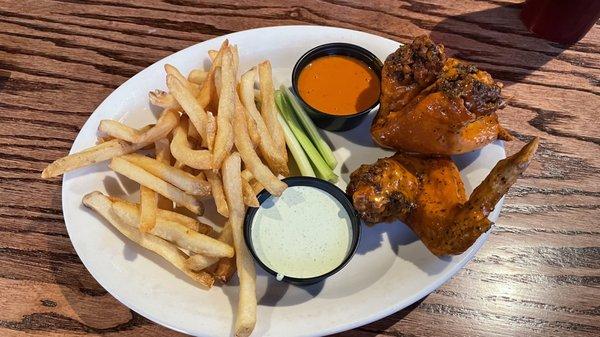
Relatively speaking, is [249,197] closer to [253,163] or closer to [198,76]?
[253,163]

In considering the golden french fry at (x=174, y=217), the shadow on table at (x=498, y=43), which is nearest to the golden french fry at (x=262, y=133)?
the golden french fry at (x=174, y=217)

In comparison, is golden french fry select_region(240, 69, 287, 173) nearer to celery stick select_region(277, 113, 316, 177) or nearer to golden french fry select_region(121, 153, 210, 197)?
celery stick select_region(277, 113, 316, 177)

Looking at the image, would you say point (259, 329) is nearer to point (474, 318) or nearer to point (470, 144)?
point (474, 318)

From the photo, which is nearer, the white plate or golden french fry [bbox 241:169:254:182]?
the white plate

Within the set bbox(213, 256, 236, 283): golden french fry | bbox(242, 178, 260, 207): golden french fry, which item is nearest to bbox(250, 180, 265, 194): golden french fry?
bbox(242, 178, 260, 207): golden french fry

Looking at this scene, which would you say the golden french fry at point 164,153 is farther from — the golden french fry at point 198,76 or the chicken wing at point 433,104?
the chicken wing at point 433,104

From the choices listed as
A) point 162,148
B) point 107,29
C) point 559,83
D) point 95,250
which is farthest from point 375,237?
point 107,29
